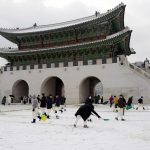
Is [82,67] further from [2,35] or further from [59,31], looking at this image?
[2,35]

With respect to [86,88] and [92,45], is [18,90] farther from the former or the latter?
[92,45]

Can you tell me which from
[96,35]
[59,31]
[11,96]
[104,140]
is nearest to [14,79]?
[11,96]

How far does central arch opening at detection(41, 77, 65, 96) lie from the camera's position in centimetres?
3691

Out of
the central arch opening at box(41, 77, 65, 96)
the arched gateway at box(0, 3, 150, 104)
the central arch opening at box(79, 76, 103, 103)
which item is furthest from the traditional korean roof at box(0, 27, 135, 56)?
the central arch opening at box(79, 76, 103, 103)

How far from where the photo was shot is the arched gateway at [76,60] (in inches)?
1225

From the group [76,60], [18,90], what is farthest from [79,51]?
[18,90]

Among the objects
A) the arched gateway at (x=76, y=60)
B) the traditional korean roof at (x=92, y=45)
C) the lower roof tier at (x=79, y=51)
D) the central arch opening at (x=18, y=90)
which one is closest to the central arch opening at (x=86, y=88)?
the arched gateway at (x=76, y=60)

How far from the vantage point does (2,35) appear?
3975 centimetres

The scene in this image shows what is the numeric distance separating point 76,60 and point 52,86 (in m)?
7.54

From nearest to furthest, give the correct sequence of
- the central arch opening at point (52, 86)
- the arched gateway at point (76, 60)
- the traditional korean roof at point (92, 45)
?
the traditional korean roof at point (92, 45)
the arched gateway at point (76, 60)
the central arch opening at point (52, 86)

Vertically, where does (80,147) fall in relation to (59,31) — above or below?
below

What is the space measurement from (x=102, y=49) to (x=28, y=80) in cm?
1157

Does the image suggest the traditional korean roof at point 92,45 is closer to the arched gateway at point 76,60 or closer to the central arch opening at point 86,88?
the arched gateway at point 76,60

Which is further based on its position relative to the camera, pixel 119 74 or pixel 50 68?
pixel 50 68
